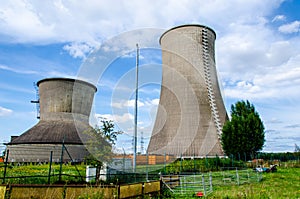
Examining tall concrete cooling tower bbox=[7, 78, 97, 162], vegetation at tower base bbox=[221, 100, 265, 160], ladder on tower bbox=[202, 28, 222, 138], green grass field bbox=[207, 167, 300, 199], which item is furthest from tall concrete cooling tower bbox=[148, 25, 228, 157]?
tall concrete cooling tower bbox=[7, 78, 97, 162]

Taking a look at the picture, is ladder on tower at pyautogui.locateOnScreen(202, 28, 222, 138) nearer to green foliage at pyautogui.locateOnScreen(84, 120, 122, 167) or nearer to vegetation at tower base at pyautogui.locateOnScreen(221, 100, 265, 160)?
vegetation at tower base at pyautogui.locateOnScreen(221, 100, 265, 160)

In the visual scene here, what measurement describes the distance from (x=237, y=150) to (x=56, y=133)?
15.5 m

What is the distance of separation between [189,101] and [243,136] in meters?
6.03

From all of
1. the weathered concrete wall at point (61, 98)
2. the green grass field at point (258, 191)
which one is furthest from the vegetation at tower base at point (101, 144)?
the weathered concrete wall at point (61, 98)

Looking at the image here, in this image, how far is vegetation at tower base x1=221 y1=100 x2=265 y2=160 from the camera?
18891 millimetres

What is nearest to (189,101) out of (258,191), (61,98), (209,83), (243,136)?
(209,83)

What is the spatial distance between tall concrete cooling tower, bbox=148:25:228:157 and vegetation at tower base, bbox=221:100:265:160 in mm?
1059

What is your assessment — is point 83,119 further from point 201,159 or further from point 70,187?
point 70,187

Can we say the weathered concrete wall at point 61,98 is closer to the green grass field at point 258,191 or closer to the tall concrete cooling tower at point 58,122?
the tall concrete cooling tower at point 58,122

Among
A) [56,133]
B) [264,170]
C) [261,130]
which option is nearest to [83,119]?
[56,133]

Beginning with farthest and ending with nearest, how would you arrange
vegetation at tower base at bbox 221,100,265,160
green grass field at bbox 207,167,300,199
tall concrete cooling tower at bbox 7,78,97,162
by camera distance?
tall concrete cooling tower at bbox 7,78,97,162 < vegetation at tower base at bbox 221,100,265,160 < green grass field at bbox 207,167,300,199

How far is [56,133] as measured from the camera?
23.6m

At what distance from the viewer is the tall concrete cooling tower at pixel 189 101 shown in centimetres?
1672

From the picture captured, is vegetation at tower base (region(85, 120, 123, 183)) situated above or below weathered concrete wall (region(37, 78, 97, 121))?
below
